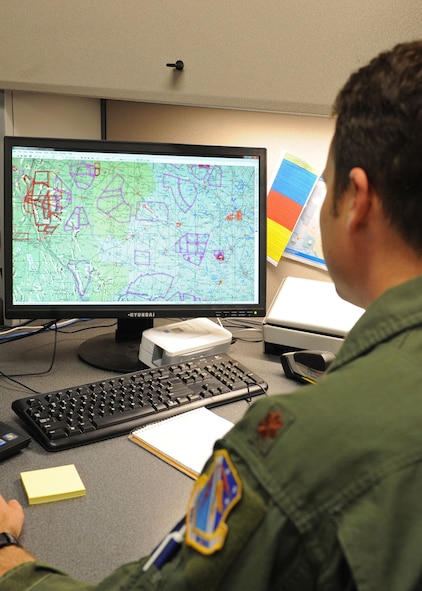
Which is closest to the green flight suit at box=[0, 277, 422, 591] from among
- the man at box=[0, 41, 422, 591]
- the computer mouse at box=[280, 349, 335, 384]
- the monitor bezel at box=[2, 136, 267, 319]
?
the man at box=[0, 41, 422, 591]

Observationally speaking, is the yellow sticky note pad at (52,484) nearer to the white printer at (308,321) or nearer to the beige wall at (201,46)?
the white printer at (308,321)

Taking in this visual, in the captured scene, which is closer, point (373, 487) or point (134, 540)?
point (373, 487)

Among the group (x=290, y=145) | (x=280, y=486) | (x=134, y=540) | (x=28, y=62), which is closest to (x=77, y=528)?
(x=134, y=540)

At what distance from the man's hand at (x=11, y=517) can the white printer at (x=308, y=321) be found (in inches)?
28.0

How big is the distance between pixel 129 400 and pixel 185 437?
131 mm

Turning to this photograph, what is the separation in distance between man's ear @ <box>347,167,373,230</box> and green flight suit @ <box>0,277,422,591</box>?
0.16 meters

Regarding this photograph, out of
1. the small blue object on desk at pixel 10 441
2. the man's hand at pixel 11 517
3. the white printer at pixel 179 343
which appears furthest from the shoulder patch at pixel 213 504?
the white printer at pixel 179 343

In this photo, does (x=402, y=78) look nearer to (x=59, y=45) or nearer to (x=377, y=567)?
(x=377, y=567)

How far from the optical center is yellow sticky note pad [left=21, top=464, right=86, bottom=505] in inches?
33.0

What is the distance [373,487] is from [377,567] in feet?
0.18

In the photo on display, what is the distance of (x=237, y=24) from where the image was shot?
127 cm

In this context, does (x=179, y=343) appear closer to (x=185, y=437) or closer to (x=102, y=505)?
(x=185, y=437)

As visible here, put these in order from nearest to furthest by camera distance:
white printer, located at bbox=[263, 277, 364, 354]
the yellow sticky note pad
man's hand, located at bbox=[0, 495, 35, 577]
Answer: man's hand, located at bbox=[0, 495, 35, 577] < the yellow sticky note pad < white printer, located at bbox=[263, 277, 364, 354]

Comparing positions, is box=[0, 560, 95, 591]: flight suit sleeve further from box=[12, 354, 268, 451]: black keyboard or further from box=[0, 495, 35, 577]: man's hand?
box=[12, 354, 268, 451]: black keyboard
